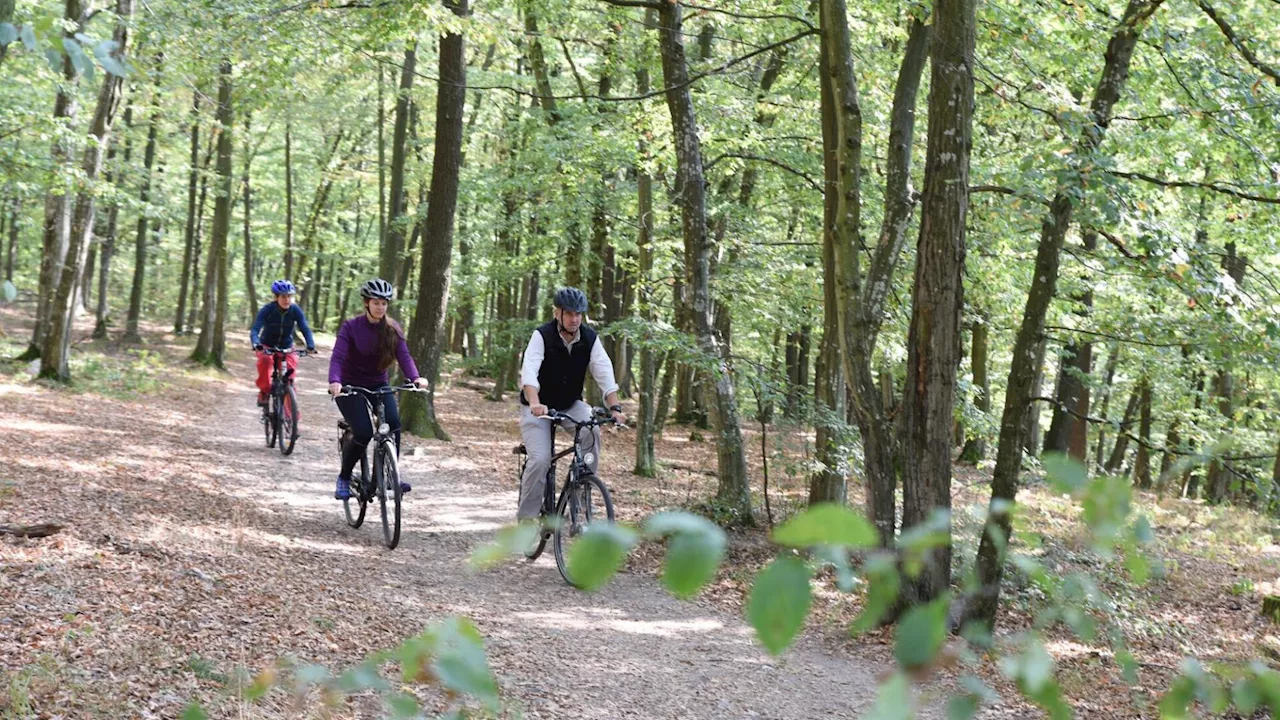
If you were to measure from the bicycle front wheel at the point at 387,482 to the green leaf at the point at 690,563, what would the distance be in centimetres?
834

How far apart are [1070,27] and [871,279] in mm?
2530

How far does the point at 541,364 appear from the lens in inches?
319

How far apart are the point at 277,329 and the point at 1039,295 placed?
950 cm

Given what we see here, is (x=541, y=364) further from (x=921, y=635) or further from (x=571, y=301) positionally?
(x=921, y=635)

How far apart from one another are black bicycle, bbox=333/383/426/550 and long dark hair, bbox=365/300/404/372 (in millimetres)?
292

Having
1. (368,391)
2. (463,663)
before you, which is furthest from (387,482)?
(463,663)

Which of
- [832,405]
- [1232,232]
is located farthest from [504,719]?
[1232,232]

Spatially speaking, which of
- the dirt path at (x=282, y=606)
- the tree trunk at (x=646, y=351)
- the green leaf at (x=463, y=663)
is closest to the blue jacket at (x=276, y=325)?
the dirt path at (x=282, y=606)

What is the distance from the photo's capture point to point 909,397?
691 cm

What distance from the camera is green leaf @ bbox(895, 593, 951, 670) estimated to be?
2.70 feet

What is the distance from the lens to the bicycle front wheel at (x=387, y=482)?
8.87 meters

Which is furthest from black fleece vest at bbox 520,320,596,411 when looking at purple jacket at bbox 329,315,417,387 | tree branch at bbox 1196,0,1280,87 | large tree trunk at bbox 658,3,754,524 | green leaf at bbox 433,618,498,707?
green leaf at bbox 433,618,498,707

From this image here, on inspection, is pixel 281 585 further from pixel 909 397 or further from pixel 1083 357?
pixel 1083 357

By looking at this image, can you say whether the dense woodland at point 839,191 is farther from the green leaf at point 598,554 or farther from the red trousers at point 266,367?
the red trousers at point 266,367
